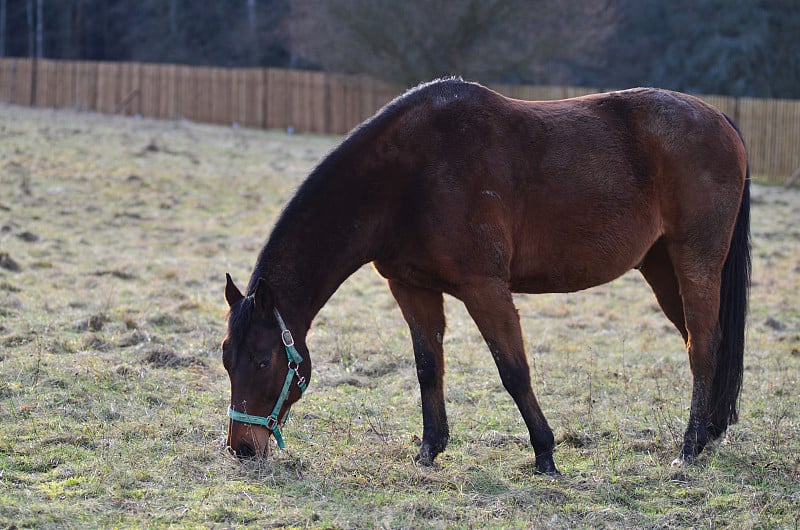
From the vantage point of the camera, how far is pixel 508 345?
499 cm

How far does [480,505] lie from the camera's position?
4.47m

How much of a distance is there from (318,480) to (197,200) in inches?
451

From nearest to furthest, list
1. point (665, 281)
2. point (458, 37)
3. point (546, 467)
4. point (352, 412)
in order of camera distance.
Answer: point (546, 467), point (665, 281), point (352, 412), point (458, 37)

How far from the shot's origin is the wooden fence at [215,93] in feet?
105

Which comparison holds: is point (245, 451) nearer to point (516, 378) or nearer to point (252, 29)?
point (516, 378)

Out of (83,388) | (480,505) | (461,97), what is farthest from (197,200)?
(480,505)

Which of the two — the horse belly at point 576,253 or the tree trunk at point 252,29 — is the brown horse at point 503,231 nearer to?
the horse belly at point 576,253

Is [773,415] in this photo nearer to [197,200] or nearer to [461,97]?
[461,97]

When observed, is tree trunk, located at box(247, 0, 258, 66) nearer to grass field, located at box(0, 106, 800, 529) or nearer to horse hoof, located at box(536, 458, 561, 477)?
grass field, located at box(0, 106, 800, 529)

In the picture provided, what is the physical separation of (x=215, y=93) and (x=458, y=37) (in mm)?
9779

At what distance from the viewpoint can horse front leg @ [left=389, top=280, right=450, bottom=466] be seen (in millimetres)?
5348

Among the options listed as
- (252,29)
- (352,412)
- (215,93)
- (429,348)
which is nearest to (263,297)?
(429,348)

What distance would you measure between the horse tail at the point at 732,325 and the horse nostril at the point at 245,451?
113 inches

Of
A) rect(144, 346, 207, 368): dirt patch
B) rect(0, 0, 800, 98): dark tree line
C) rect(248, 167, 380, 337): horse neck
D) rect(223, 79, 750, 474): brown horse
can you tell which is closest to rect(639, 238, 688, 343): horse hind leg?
rect(223, 79, 750, 474): brown horse
